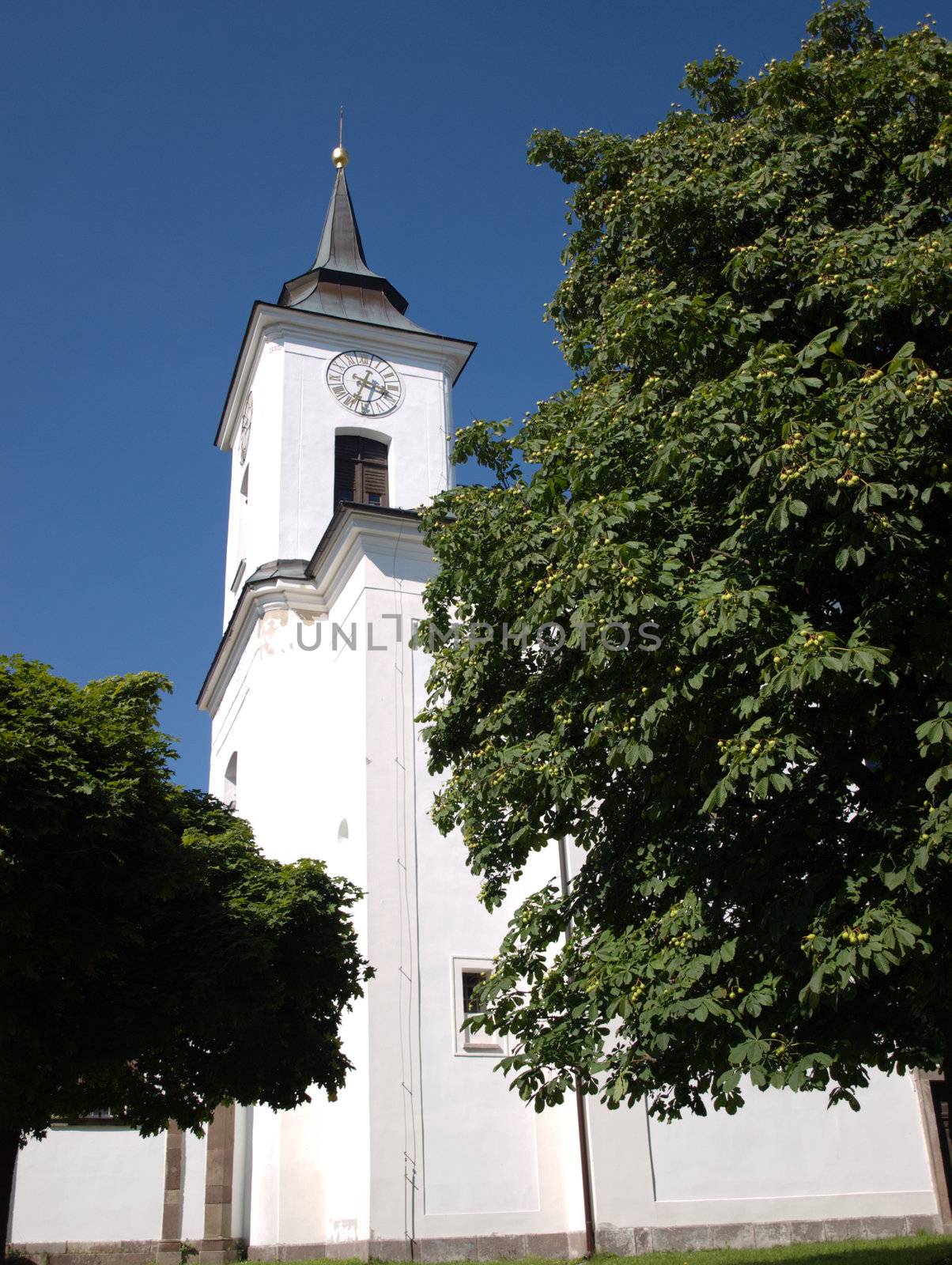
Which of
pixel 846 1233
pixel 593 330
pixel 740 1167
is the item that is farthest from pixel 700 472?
pixel 846 1233

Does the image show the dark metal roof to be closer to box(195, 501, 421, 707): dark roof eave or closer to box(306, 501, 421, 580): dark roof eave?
box(195, 501, 421, 707): dark roof eave

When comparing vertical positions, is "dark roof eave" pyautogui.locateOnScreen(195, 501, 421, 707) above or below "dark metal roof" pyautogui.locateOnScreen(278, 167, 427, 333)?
below

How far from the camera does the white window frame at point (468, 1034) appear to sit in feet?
58.2

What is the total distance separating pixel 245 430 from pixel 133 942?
19.8m

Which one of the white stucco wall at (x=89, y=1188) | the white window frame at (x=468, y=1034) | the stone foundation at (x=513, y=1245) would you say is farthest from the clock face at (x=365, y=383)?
the stone foundation at (x=513, y=1245)

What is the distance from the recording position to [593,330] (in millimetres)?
11000

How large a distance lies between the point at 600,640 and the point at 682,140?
18.4 feet

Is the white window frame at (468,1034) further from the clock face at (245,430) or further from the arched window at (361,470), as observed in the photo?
the clock face at (245,430)

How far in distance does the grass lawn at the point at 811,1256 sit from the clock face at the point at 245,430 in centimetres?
1800

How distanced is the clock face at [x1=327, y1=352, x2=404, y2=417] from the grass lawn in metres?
17.2

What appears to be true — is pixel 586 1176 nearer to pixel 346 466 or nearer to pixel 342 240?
pixel 346 466

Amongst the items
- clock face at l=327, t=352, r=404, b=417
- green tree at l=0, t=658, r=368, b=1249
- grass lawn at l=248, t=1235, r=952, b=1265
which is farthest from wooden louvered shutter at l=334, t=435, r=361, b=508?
grass lawn at l=248, t=1235, r=952, b=1265

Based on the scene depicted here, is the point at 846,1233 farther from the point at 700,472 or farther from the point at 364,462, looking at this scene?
the point at 364,462

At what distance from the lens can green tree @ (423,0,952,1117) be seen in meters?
7.89
